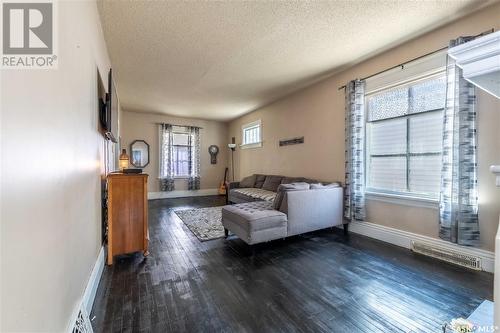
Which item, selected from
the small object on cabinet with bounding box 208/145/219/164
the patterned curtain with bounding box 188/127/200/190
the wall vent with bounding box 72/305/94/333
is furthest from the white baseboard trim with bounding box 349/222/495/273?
the small object on cabinet with bounding box 208/145/219/164

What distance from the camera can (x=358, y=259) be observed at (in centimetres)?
244

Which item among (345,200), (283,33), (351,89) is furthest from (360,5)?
(345,200)

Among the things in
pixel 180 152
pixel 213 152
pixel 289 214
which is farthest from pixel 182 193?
pixel 289 214

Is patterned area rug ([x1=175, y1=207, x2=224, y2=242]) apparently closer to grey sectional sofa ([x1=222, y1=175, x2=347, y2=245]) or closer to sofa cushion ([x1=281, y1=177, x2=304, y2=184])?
grey sectional sofa ([x1=222, y1=175, x2=347, y2=245])

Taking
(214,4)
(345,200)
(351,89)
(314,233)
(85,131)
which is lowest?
(314,233)

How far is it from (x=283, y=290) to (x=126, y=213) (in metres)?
1.81

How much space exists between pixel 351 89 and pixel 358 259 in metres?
2.40

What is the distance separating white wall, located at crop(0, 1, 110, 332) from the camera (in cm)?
65

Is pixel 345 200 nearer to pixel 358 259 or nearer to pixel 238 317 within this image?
pixel 358 259

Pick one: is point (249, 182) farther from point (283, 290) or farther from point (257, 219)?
point (283, 290)

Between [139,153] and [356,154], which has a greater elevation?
[139,153]

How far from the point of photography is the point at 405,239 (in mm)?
2734

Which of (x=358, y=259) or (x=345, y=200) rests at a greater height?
(x=345, y=200)

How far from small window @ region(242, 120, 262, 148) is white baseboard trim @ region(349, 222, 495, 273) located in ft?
11.2
